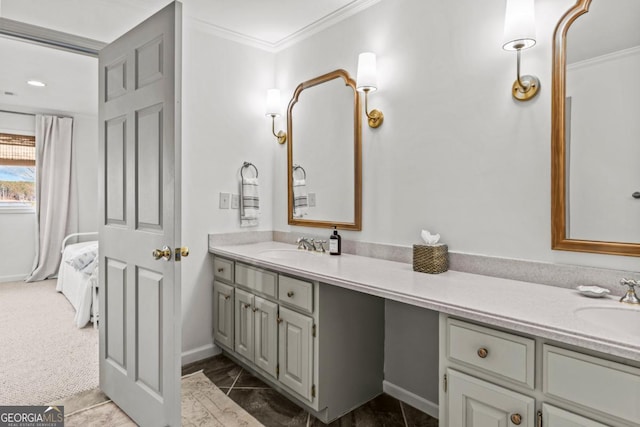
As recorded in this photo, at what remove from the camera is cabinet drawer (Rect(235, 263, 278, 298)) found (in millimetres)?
2284

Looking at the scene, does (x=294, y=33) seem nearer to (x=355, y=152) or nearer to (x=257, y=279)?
(x=355, y=152)

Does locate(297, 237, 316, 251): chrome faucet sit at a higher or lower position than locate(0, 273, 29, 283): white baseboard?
higher

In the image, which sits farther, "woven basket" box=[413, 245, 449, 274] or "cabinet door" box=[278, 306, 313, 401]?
"cabinet door" box=[278, 306, 313, 401]

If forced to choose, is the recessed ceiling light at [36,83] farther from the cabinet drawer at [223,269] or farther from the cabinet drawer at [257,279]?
the cabinet drawer at [257,279]

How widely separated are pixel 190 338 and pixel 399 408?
1.55 m

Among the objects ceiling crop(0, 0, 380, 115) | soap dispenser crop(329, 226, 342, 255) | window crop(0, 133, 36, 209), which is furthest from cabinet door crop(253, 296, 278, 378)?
window crop(0, 133, 36, 209)

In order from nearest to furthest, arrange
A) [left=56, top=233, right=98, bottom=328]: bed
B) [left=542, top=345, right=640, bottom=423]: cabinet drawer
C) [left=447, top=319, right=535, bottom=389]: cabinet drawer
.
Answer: [left=542, top=345, right=640, bottom=423]: cabinet drawer, [left=447, top=319, right=535, bottom=389]: cabinet drawer, [left=56, top=233, right=98, bottom=328]: bed

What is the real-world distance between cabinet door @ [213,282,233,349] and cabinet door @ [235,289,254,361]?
0.31 ft

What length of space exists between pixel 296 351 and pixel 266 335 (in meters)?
0.30

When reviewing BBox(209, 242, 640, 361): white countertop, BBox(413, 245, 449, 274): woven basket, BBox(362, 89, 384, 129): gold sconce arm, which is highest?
BBox(362, 89, 384, 129): gold sconce arm

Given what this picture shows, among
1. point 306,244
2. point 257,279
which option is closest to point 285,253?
point 306,244

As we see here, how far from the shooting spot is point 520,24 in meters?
1.62

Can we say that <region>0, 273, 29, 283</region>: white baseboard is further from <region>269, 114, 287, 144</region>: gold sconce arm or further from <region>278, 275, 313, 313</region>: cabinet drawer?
<region>278, 275, 313, 313</region>: cabinet drawer

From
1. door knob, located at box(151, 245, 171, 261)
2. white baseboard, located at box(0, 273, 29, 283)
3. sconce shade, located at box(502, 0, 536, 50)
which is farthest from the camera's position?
white baseboard, located at box(0, 273, 29, 283)
